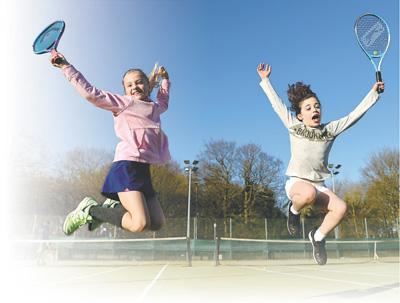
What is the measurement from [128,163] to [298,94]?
7.21 ft

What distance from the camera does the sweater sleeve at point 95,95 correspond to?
348 cm

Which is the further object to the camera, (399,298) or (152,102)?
(399,298)

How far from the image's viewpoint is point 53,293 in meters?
7.68

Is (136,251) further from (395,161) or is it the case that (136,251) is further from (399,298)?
(395,161)

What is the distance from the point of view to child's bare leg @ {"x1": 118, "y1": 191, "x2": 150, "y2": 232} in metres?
3.34

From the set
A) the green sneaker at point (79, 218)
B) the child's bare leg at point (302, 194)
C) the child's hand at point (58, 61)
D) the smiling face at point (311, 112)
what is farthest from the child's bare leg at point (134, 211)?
the smiling face at point (311, 112)

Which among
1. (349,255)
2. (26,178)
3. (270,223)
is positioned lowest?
(349,255)

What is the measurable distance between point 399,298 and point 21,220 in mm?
21211

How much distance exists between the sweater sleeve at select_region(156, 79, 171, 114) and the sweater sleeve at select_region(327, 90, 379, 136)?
182 centimetres

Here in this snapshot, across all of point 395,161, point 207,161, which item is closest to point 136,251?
point 207,161

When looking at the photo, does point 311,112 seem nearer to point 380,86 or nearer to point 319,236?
point 380,86

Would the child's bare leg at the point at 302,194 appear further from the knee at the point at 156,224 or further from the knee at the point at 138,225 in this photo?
the knee at the point at 138,225

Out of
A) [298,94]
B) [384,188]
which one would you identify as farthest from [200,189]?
[298,94]

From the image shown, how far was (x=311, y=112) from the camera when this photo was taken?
169 inches
